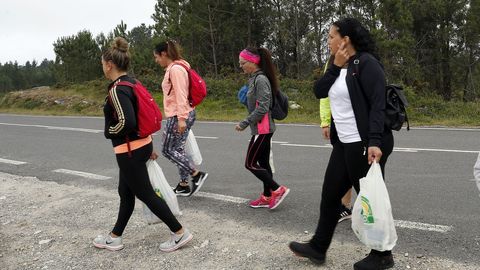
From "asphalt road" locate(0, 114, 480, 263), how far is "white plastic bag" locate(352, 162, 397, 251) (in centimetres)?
67

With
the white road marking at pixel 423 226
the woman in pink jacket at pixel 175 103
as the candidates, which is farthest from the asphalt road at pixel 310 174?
the woman in pink jacket at pixel 175 103

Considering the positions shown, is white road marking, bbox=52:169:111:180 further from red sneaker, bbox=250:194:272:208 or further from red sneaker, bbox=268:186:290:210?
red sneaker, bbox=268:186:290:210

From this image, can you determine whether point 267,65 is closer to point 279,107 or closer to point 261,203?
point 279,107

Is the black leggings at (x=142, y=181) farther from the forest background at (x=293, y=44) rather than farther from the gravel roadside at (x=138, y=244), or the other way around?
the forest background at (x=293, y=44)

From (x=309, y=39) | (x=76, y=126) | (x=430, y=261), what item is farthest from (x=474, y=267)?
(x=309, y=39)

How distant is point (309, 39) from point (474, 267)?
23101mm

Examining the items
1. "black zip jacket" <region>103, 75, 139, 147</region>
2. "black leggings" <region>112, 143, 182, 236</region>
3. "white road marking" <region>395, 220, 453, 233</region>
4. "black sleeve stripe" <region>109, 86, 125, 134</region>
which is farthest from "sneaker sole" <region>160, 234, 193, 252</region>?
"white road marking" <region>395, 220, 453, 233</region>

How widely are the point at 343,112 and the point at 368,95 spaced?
0.22m

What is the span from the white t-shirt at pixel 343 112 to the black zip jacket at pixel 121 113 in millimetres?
1517

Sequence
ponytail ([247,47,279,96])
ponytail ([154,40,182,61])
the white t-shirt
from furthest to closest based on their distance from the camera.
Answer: ponytail ([154,40,182,61]), ponytail ([247,47,279,96]), the white t-shirt

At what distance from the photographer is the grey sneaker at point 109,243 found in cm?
382

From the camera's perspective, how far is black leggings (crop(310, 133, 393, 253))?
304 cm

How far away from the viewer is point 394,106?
299cm

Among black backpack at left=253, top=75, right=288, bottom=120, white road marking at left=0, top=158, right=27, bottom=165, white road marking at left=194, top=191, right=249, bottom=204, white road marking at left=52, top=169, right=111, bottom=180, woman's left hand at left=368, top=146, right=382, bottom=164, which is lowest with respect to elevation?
white road marking at left=194, top=191, right=249, bottom=204
